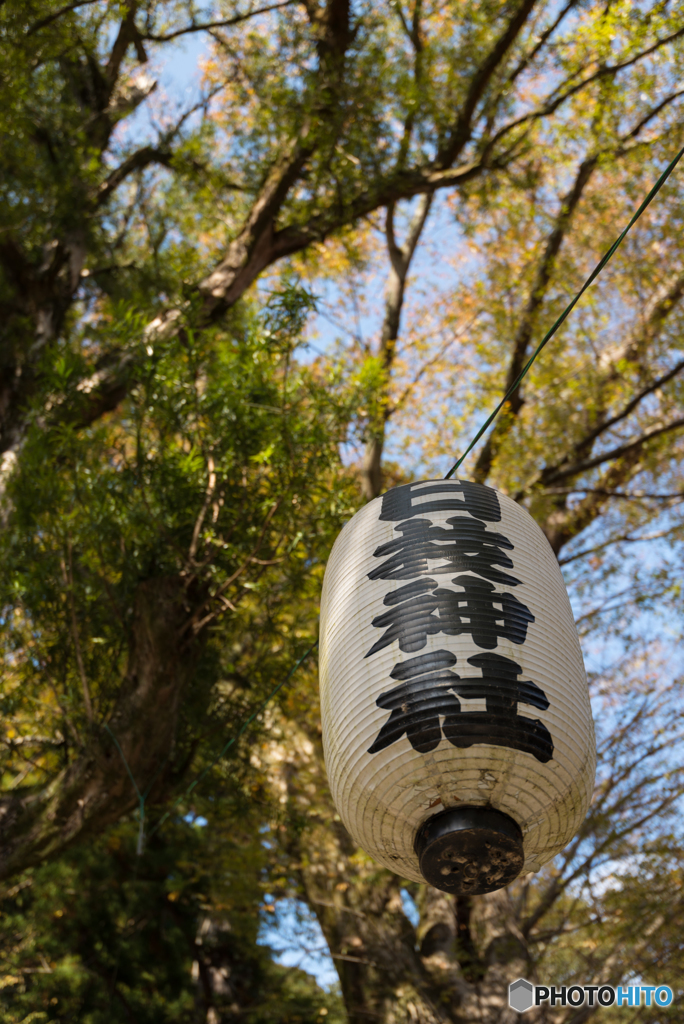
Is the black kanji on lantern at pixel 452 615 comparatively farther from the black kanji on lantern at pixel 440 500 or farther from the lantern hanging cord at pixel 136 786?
the lantern hanging cord at pixel 136 786

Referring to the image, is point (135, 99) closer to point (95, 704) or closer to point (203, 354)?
point (203, 354)

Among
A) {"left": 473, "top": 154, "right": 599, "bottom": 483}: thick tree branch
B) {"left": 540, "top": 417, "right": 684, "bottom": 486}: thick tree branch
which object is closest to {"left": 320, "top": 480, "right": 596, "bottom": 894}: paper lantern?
{"left": 540, "top": 417, "right": 684, "bottom": 486}: thick tree branch

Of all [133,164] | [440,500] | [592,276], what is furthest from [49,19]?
[440,500]

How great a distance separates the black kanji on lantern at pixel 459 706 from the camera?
1881 mm

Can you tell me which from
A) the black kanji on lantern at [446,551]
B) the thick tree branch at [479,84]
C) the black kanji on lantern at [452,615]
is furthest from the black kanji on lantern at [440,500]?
the thick tree branch at [479,84]

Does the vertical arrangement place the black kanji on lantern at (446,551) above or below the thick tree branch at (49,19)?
below

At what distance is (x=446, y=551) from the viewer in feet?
7.44

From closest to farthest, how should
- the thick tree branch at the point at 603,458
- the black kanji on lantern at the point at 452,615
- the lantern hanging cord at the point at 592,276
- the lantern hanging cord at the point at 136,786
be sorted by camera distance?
the black kanji on lantern at the point at 452,615 < the lantern hanging cord at the point at 592,276 < the lantern hanging cord at the point at 136,786 < the thick tree branch at the point at 603,458

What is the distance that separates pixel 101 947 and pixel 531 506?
22.8 ft

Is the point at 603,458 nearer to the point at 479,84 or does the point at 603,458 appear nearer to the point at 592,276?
the point at 479,84

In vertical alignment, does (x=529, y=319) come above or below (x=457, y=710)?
above

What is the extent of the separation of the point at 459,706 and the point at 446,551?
55cm

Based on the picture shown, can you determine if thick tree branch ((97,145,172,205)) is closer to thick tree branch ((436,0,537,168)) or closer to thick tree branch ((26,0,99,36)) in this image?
thick tree branch ((26,0,99,36))

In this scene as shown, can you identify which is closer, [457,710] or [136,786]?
[457,710]
